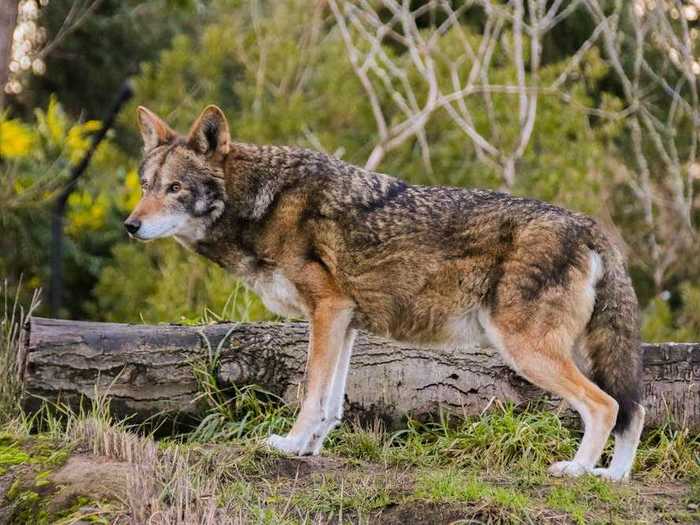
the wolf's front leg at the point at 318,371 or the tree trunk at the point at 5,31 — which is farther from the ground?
the tree trunk at the point at 5,31

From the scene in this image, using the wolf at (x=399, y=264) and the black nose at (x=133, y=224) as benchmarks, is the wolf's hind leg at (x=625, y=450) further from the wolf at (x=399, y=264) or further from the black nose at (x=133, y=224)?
the black nose at (x=133, y=224)

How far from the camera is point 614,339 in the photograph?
6727mm

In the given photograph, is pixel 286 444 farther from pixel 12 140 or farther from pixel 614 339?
pixel 12 140

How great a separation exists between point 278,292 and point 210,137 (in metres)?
1.14

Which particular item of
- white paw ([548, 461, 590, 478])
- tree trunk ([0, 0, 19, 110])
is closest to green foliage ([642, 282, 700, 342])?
white paw ([548, 461, 590, 478])

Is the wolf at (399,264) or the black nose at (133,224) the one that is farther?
the black nose at (133,224)

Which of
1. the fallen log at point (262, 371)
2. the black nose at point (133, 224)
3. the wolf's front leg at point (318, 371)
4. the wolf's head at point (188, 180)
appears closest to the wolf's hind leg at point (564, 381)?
the wolf's front leg at point (318, 371)

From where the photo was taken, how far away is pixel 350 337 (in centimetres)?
722

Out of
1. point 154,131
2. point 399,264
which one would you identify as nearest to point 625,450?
point 399,264

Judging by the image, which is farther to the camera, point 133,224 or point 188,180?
point 188,180

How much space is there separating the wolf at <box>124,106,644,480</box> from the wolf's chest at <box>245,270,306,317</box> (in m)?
0.01

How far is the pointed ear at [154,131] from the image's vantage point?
24.1ft

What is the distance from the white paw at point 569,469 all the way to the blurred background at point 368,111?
452 cm

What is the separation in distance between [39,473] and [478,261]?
9.51ft
